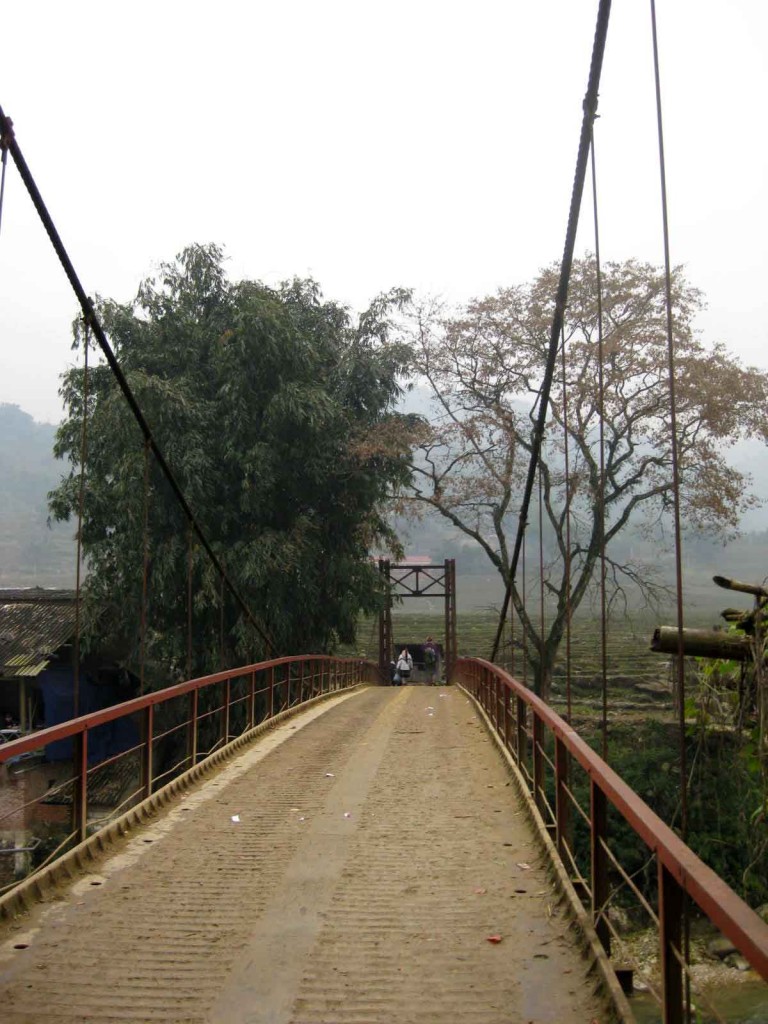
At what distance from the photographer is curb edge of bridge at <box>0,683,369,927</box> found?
3987 millimetres

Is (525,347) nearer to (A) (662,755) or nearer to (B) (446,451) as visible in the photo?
(B) (446,451)

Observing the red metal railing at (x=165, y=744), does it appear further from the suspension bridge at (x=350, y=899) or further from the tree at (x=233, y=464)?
the suspension bridge at (x=350, y=899)

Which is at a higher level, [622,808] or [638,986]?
[622,808]

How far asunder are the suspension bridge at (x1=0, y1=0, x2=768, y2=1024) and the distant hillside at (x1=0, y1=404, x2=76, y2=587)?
43395 millimetres

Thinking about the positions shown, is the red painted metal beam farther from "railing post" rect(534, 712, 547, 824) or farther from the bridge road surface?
"railing post" rect(534, 712, 547, 824)

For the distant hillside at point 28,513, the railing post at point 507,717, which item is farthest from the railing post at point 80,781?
the distant hillside at point 28,513

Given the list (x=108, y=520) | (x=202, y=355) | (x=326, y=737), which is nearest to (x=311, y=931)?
(x=326, y=737)

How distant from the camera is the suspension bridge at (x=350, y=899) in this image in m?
2.99

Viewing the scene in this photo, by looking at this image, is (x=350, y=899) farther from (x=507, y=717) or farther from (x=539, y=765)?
(x=507, y=717)

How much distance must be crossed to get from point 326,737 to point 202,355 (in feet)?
30.5

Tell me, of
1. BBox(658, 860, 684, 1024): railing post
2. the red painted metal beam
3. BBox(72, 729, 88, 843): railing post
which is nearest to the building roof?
BBox(72, 729, 88, 843): railing post

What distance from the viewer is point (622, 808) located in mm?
2930

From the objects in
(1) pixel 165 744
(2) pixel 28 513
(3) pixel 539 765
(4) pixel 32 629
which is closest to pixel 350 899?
(3) pixel 539 765

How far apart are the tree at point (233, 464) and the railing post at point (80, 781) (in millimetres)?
10064
